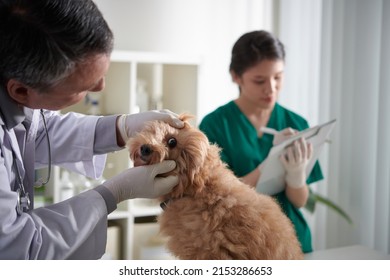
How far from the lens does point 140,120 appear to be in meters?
1.23

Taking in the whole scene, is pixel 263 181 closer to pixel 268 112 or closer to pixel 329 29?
pixel 268 112

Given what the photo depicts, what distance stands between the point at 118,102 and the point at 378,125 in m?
1.45

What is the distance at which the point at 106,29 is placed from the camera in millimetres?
990

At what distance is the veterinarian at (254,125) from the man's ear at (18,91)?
0.96 meters

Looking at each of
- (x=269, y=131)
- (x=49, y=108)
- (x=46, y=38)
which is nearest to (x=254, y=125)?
(x=269, y=131)

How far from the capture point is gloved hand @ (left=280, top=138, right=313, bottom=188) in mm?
1792

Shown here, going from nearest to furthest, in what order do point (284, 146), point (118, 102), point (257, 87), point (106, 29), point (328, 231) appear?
1. point (106, 29)
2. point (284, 146)
3. point (257, 87)
4. point (118, 102)
5. point (328, 231)

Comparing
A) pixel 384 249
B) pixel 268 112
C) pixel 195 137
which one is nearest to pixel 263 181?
pixel 268 112

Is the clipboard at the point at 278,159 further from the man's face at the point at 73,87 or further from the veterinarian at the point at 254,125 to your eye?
the man's face at the point at 73,87

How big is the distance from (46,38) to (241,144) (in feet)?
3.69

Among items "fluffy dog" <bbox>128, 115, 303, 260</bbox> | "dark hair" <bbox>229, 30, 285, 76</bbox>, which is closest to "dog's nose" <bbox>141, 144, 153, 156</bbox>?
"fluffy dog" <bbox>128, 115, 303, 260</bbox>

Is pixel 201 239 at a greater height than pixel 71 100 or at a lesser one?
lesser

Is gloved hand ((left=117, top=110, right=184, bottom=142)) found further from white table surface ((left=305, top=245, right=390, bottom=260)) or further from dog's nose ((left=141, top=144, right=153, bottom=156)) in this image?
white table surface ((left=305, top=245, right=390, bottom=260))

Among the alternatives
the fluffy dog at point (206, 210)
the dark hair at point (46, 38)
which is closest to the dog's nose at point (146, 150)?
the fluffy dog at point (206, 210)
